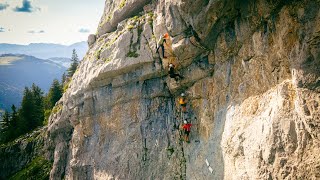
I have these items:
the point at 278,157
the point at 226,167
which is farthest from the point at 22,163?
the point at 278,157

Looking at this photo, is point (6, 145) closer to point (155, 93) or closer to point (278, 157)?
point (155, 93)

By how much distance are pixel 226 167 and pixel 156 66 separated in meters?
10.7

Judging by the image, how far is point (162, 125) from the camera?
93.4 feet

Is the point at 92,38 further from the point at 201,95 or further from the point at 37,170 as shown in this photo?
the point at 37,170

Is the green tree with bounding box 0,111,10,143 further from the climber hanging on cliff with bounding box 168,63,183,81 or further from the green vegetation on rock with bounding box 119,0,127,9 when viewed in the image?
the climber hanging on cliff with bounding box 168,63,183,81

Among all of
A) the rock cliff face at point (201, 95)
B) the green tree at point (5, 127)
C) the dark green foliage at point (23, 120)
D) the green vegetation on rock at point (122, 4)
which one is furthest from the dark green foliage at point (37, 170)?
the green vegetation on rock at point (122, 4)

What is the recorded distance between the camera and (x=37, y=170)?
146 ft

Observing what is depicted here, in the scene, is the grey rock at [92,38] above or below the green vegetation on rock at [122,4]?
below

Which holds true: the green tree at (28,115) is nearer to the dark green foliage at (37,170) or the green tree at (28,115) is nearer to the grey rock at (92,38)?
the dark green foliage at (37,170)

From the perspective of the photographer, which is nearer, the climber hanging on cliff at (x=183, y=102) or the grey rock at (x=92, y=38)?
the climber hanging on cliff at (x=183, y=102)

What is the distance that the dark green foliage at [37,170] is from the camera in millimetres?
43381

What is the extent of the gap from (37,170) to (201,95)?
30.8 metres

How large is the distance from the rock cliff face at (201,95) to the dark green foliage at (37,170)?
6.89 m

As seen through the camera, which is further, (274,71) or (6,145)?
(6,145)
